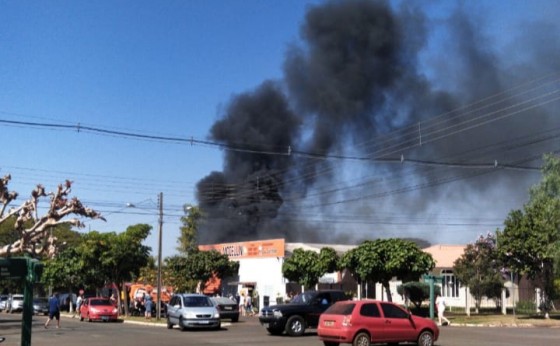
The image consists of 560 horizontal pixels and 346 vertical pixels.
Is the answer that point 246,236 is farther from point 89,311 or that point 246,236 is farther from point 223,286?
point 89,311

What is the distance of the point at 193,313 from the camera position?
2766cm

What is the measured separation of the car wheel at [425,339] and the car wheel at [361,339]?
Answer: 1717mm

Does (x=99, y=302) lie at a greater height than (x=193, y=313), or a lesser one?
lesser

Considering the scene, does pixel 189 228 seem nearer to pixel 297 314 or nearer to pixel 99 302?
pixel 99 302

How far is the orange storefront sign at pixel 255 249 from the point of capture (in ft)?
159

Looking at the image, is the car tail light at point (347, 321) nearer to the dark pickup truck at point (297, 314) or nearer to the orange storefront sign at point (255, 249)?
the dark pickup truck at point (297, 314)

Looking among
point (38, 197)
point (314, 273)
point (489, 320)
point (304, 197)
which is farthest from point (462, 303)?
point (38, 197)

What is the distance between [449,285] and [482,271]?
33.3ft

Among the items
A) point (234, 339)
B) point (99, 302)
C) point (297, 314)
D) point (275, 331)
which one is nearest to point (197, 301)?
point (275, 331)

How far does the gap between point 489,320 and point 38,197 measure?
30589mm

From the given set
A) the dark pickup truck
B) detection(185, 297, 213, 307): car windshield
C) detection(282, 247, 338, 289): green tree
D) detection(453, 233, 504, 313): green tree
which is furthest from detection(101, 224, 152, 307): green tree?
the dark pickup truck

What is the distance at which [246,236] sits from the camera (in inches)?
2751

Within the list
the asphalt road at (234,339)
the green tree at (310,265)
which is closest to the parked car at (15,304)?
the green tree at (310,265)

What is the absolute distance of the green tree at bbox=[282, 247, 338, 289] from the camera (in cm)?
4312
